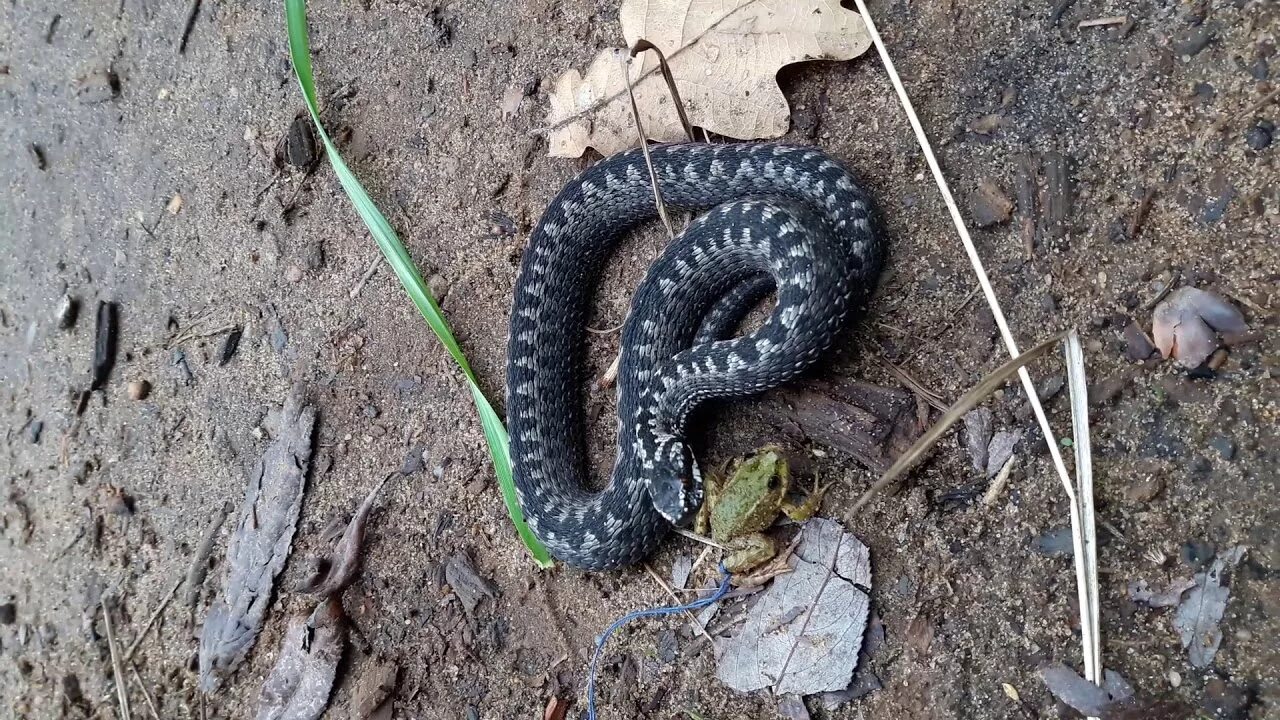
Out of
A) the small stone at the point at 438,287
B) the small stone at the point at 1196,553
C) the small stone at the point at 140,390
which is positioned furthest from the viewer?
the small stone at the point at 140,390

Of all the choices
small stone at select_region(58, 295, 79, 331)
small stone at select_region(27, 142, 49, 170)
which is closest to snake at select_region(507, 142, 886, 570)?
small stone at select_region(58, 295, 79, 331)

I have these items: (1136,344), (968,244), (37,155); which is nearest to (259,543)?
(37,155)

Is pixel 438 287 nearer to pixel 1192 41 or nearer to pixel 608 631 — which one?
pixel 608 631

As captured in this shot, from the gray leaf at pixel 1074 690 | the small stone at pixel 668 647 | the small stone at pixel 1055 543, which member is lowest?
the gray leaf at pixel 1074 690

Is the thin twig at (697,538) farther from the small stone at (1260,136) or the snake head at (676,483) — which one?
the small stone at (1260,136)

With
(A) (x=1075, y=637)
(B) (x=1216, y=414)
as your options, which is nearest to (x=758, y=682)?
(A) (x=1075, y=637)

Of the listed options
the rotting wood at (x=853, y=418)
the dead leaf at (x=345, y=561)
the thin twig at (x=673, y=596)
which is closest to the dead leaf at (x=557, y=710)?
the thin twig at (x=673, y=596)

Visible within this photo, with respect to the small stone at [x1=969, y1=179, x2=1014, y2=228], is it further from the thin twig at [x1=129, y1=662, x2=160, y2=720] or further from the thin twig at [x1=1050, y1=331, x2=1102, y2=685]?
the thin twig at [x1=129, y1=662, x2=160, y2=720]
